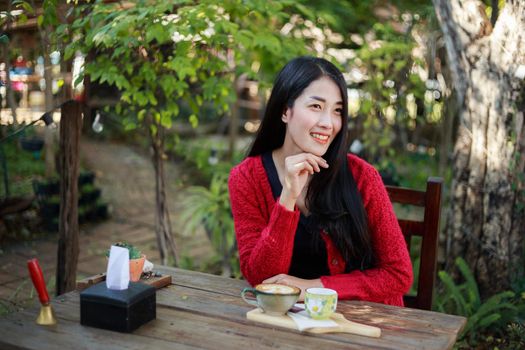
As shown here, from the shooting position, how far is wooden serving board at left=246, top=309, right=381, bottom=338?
157 cm

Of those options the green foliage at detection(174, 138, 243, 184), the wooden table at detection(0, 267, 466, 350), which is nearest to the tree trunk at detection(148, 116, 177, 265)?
the wooden table at detection(0, 267, 466, 350)

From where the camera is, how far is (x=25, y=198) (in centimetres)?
496

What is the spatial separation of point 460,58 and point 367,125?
1289 millimetres

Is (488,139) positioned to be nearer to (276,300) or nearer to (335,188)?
(335,188)

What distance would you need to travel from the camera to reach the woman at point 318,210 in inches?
75.9

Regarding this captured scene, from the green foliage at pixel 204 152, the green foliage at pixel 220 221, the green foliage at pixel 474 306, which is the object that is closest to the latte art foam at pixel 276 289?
the green foliage at pixel 474 306

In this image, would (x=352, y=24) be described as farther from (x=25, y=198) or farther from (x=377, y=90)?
(x=25, y=198)

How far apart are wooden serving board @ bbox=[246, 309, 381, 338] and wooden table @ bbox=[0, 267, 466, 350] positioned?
0.02 m

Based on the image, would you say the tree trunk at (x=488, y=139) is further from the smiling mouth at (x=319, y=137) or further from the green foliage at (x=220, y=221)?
the green foliage at (x=220, y=221)

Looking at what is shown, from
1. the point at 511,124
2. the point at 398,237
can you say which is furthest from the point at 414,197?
the point at 511,124

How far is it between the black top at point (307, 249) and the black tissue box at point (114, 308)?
2.16ft

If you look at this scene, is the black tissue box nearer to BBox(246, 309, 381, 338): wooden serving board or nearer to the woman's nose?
BBox(246, 309, 381, 338): wooden serving board

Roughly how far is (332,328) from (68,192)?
5.36 feet

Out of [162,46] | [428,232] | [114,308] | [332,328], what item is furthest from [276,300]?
[162,46]
